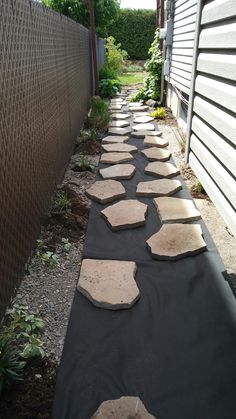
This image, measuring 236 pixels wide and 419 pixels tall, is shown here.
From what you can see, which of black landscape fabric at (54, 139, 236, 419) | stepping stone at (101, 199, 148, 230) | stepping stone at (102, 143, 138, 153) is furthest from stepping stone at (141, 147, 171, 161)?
black landscape fabric at (54, 139, 236, 419)

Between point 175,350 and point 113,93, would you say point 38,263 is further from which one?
point 113,93

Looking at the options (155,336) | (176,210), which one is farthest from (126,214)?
(155,336)

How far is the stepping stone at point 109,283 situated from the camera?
1886 millimetres

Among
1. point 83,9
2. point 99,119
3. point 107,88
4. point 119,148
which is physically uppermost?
point 83,9

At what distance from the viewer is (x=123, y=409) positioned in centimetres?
133

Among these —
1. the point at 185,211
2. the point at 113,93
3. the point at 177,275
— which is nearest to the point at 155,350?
the point at 177,275

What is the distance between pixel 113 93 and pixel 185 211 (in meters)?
7.13

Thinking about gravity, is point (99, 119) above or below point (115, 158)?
above

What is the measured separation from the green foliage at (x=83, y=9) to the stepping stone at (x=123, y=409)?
893 cm

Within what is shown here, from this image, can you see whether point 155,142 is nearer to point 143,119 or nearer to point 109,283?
point 143,119

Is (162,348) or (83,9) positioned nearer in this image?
(162,348)

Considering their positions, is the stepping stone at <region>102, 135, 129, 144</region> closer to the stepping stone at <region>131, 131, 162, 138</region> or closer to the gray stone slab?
the stepping stone at <region>131, 131, 162, 138</region>

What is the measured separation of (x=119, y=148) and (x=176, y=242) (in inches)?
96.6

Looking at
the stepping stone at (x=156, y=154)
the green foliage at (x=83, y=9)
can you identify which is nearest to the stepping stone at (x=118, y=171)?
the stepping stone at (x=156, y=154)
